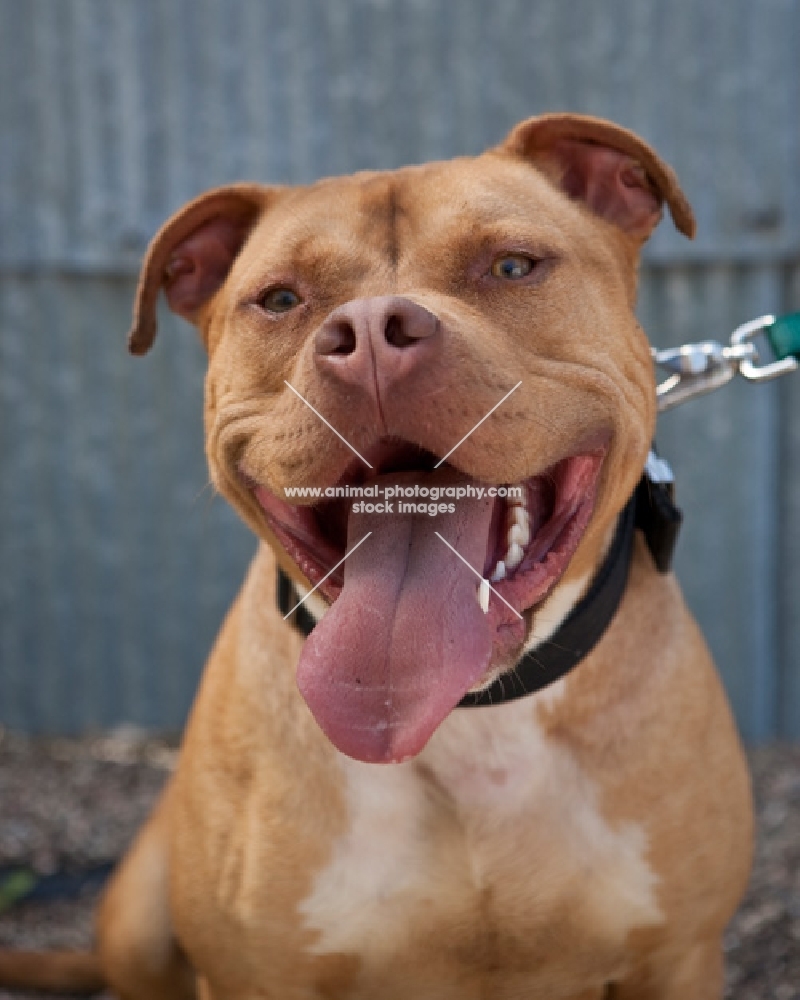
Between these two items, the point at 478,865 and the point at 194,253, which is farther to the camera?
the point at 194,253

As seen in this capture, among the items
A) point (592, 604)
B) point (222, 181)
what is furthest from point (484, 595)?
point (222, 181)

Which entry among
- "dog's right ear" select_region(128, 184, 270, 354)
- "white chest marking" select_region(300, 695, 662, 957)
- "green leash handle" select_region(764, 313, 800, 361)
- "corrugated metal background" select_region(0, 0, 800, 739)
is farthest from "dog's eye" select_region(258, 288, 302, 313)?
"corrugated metal background" select_region(0, 0, 800, 739)

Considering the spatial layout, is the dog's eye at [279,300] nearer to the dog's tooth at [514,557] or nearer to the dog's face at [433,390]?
the dog's face at [433,390]

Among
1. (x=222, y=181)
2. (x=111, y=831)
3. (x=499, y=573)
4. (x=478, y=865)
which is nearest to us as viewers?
(x=499, y=573)

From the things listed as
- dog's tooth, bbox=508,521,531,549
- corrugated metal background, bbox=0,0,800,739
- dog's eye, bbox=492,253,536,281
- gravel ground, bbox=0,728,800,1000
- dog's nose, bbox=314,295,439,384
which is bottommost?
gravel ground, bbox=0,728,800,1000

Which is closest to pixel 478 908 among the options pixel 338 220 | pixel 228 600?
pixel 338 220

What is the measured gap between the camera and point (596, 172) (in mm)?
2723

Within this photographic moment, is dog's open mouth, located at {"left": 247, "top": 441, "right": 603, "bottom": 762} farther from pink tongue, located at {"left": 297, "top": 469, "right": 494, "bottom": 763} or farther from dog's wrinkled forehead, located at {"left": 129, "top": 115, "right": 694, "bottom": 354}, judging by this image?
dog's wrinkled forehead, located at {"left": 129, "top": 115, "right": 694, "bottom": 354}

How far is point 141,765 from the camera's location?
17.8 feet

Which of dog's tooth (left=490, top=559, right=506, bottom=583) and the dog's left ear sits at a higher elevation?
the dog's left ear

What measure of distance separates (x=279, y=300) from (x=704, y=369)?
1.02 meters

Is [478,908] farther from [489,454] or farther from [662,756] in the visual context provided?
[489,454]

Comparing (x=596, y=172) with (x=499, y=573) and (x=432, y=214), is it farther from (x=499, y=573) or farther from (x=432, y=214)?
(x=499, y=573)

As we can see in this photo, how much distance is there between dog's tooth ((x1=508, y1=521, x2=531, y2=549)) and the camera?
2332 mm
